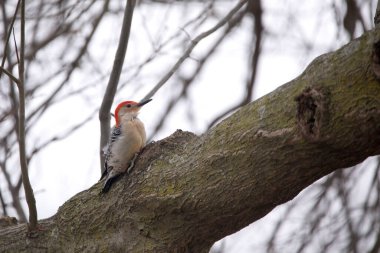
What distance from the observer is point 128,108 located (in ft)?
16.7

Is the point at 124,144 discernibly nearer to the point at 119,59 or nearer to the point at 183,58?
the point at 119,59

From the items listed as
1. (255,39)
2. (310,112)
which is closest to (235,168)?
(310,112)

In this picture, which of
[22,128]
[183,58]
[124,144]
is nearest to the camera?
[22,128]

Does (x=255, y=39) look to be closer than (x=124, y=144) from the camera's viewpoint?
No

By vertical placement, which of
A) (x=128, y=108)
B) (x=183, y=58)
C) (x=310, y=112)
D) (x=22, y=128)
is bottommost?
(x=310, y=112)

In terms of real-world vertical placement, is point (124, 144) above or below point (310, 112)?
above

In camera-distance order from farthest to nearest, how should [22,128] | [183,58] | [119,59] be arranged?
[183,58], [119,59], [22,128]

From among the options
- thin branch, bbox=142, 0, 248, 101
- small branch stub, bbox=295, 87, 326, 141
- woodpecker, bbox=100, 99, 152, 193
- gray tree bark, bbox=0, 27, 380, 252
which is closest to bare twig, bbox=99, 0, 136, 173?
woodpecker, bbox=100, 99, 152, 193

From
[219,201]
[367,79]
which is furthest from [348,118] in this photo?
[219,201]

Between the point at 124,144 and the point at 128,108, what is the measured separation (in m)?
1.07

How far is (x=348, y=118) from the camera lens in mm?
2553

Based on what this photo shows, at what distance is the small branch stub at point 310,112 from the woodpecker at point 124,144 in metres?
1.21

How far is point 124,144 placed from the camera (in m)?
4.06

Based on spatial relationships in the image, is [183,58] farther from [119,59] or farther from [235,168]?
[235,168]
